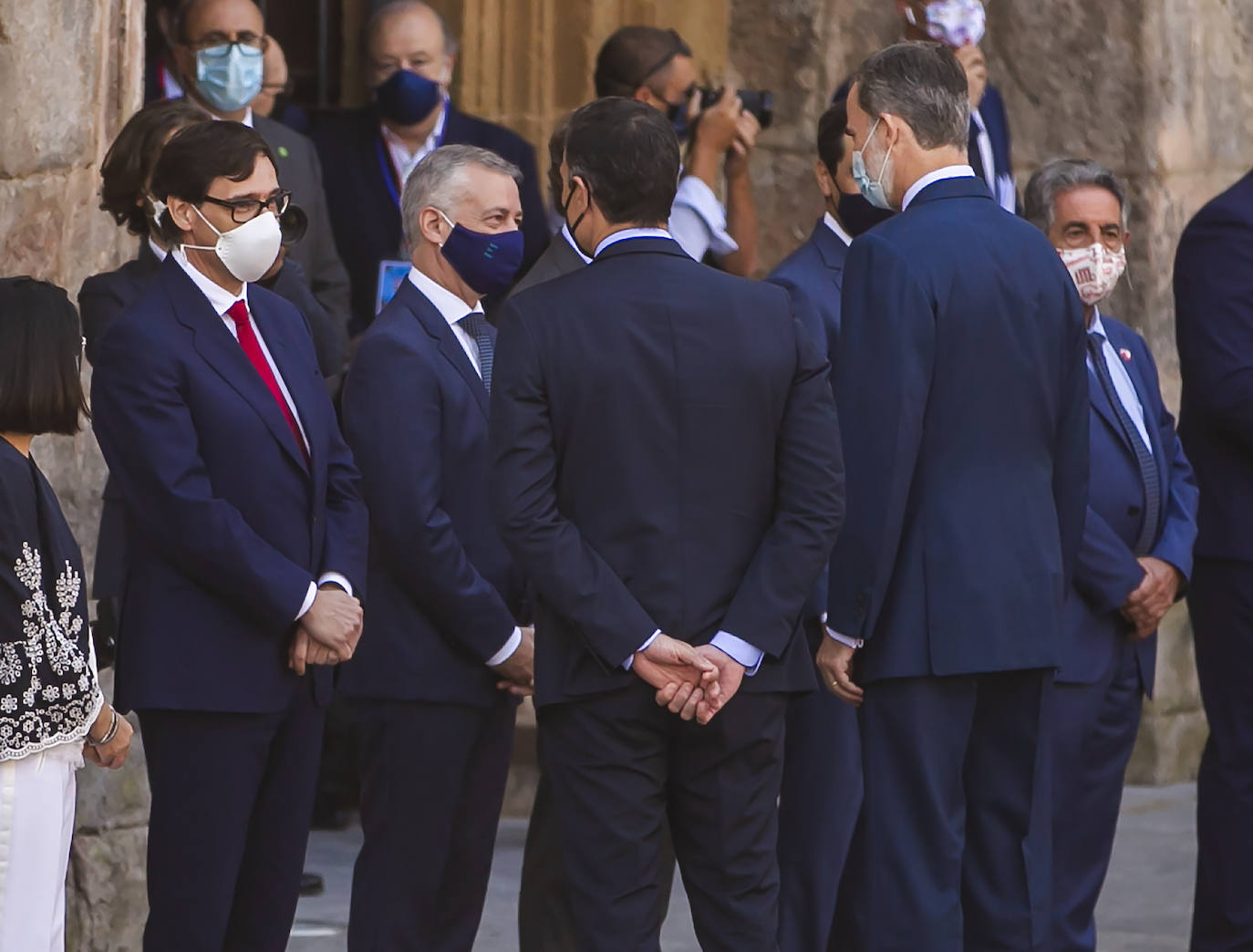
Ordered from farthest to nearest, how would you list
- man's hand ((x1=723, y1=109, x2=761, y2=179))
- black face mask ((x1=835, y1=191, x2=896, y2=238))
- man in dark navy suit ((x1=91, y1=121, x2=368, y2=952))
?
1. man's hand ((x1=723, y1=109, x2=761, y2=179))
2. black face mask ((x1=835, y1=191, x2=896, y2=238))
3. man in dark navy suit ((x1=91, y1=121, x2=368, y2=952))

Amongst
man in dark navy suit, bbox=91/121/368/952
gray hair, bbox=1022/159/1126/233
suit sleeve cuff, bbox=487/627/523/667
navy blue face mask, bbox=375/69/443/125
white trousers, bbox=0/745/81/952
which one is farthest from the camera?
navy blue face mask, bbox=375/69/443/125

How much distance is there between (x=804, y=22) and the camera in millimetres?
8328

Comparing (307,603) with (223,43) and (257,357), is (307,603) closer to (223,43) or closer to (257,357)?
(257,357)

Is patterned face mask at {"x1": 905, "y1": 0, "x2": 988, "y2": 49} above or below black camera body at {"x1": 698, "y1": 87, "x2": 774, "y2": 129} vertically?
above

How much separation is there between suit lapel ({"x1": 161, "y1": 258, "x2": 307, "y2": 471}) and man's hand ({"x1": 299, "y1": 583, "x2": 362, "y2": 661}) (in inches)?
9.9

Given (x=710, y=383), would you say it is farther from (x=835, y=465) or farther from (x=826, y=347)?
(x=826, y=347)

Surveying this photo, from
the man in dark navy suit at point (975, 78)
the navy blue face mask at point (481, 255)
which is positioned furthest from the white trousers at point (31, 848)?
the man in dark navy suit at point (975, 78)

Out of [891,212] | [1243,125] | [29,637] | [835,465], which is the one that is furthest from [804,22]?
[29,637]

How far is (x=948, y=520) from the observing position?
448cm

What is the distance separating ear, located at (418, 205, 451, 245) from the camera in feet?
16.0

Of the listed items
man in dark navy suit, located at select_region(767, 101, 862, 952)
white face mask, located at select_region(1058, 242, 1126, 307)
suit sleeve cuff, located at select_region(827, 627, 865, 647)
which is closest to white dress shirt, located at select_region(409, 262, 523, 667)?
man in dark navy suit, located at select_region(767, 101, 862, 952)

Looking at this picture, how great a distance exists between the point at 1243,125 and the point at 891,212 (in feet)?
11.4

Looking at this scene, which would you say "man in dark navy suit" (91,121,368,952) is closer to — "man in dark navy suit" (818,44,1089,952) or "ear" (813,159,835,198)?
"man in dark navy suit" (818,44,1089,952)

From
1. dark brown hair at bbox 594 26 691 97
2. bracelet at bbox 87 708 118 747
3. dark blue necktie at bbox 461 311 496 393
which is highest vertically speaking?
dark brown hair at bbox 594 26 691 97
